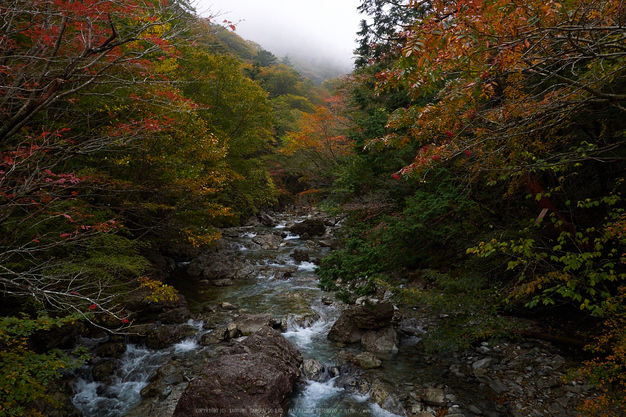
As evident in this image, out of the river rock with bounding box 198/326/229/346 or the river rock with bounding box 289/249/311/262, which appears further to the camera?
the river rock with bounding box 289/249/311/262

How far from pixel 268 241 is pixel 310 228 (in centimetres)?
373

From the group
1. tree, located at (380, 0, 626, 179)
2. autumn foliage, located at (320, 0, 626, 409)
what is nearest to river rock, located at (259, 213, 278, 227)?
autumn foliage, located at (320, 0, 626, 409)

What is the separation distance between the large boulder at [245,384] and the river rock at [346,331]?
180 cm

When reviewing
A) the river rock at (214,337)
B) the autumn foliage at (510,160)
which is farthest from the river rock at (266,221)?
the river rock at (214,337)

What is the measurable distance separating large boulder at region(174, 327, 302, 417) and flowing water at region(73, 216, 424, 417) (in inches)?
21.2

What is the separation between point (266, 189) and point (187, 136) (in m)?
7.72

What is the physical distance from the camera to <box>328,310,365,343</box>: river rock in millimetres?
7445

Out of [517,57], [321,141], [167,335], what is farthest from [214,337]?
[321,141]

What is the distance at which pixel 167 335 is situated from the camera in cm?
749

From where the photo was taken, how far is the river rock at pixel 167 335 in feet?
23.7

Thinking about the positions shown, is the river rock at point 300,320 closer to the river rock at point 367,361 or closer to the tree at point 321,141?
the river rock at point 367,361

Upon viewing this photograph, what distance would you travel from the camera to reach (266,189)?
16.2m

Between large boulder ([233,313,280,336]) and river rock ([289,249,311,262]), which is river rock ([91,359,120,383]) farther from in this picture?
river rock ([289,249,311,262])

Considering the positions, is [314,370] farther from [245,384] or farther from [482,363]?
[482,363]
